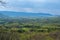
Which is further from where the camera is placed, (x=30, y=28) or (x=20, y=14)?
(x=20, y=14)

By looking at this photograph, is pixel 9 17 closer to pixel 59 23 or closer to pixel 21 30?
pixel 21 30

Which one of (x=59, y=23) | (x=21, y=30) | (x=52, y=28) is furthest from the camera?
(x=59, y=23)

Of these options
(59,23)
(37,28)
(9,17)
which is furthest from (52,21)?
(9,17)

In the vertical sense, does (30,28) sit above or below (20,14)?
below

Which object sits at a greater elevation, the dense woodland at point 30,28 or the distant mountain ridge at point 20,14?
the distant mountain ridge at point 20,14

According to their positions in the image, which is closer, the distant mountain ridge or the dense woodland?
the dense woodland

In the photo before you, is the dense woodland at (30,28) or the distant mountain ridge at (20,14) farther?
the distant mountain ridge at (20,14)

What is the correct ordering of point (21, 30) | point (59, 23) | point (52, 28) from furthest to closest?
point (59, 23) < point (52, 28) < point (21, 30)

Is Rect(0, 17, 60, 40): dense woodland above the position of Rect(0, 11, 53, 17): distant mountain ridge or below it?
below
